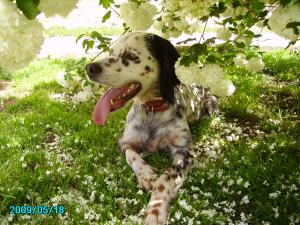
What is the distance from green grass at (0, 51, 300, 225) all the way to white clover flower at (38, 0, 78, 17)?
198 centimetres

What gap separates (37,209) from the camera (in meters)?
3.49

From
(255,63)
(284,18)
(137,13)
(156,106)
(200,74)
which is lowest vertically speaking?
(156,106)

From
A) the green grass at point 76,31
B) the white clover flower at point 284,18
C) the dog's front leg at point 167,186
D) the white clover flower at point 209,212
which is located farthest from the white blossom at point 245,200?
the green grass at point 76,31

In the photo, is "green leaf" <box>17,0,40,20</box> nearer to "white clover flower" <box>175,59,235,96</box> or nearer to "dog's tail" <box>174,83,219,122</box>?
"white clover flower" <box>175,59,235,96</box>

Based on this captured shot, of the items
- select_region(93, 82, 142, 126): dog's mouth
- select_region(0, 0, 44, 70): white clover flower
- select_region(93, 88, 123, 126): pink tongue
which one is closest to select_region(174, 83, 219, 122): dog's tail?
select_region(93, 82, 142, 126): dog's mouth

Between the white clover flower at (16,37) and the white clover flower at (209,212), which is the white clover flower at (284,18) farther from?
the white clover flower at (209,212)

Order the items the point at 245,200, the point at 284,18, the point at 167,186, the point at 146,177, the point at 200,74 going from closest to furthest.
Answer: the point at 284,18, the point at 200,74, the point at 245,200, the point at 167,186, the point at 146,177

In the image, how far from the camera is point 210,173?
3990mm

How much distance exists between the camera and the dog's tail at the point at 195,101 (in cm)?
481

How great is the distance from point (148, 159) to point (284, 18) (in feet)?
8.43

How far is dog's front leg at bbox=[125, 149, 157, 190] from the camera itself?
3830 mm

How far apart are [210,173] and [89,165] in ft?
3.71

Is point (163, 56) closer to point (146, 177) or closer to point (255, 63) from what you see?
point (255, 63)

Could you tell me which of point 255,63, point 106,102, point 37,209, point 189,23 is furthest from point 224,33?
point 37,209
